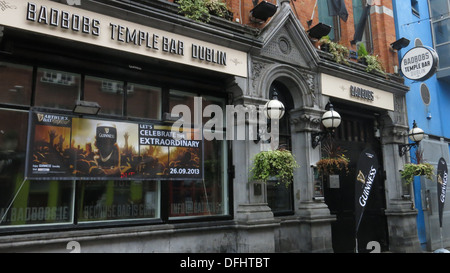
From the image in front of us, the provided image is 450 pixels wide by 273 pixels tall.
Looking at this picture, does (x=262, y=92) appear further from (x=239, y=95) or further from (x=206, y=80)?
(x=206, y=80)

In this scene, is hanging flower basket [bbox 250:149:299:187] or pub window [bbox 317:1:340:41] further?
pub window [bbox 317:1:340:41]

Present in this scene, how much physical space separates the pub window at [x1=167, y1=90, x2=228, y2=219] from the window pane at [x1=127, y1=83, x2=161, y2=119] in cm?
36

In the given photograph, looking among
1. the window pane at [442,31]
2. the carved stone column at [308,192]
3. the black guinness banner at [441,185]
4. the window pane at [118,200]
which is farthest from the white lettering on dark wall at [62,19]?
the window pane at [442,31]

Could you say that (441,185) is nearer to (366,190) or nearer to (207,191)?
(366,190)

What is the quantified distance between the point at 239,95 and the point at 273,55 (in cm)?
158

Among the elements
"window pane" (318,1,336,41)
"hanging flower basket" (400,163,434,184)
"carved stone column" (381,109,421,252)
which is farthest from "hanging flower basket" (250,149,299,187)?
"window pane" (318,1,336,41)

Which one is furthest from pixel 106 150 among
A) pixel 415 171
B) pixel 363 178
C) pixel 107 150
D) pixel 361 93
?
pixel 415 171

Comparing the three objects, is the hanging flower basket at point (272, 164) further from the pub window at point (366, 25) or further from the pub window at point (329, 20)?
the pub window at point (366, 25)

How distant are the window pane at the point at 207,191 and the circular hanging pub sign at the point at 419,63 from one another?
7870mm

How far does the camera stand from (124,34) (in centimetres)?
682

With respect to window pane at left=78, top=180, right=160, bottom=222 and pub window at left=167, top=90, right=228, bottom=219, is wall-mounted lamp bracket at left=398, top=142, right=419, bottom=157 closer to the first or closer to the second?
pub window at left=167, top=90, right=228, bottom=219

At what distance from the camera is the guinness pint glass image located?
6.70 meters

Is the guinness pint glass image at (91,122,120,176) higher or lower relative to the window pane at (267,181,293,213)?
higher
